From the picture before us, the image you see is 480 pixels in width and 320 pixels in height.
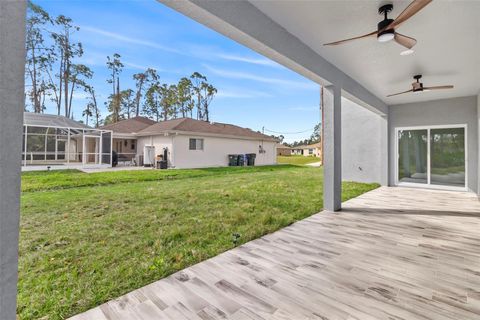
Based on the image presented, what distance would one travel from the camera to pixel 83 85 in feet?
69.5

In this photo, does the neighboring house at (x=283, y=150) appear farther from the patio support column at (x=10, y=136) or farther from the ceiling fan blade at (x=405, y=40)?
the patio support column at (x=10, y=136)

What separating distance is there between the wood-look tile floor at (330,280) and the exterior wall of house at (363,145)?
490cm

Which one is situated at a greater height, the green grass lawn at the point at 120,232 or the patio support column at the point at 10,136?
the patio support column at the point at 10,136

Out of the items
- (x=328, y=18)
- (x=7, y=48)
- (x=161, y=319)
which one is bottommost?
(x=161, y=319)

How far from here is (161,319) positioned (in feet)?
5.78

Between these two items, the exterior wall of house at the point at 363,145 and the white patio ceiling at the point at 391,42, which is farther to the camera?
the exterior wall of house at the point at 363,145

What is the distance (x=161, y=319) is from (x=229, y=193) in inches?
191

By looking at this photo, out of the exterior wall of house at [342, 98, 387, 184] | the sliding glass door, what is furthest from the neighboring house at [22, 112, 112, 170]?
the sliding glass door

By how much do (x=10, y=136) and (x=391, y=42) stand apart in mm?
4761

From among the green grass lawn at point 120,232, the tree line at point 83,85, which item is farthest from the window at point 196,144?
the tree line at point 83,85

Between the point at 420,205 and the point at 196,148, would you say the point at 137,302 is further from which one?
the point at 196,148

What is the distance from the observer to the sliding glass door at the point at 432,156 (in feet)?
24.2

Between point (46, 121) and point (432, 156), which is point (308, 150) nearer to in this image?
point (432, 156)

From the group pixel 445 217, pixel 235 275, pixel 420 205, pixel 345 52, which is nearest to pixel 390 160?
pixel 420 205
